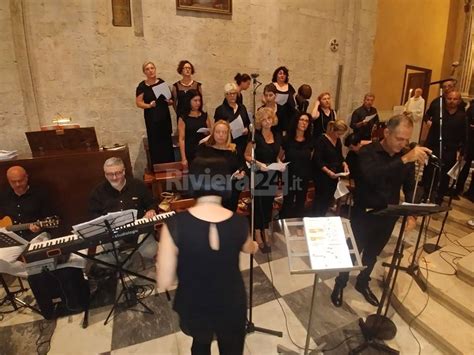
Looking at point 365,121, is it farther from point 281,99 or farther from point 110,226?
point 110,226

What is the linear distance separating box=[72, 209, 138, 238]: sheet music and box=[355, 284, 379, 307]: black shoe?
A: 7.97 ft

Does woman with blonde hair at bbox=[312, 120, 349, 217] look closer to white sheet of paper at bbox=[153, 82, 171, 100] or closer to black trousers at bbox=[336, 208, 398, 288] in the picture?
black trousers at bbox=[336, 208, 398, 288]

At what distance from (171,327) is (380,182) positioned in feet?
7.51

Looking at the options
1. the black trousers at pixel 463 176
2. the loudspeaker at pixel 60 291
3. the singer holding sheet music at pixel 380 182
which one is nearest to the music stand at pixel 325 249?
the singer holding sheet music at pixel 380 182

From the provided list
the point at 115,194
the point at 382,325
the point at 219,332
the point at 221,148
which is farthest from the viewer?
the point at 221,148

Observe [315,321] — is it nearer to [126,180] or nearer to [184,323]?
[184,323]

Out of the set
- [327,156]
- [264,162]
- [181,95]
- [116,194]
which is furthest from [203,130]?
[327,156]

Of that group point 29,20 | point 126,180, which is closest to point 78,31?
point 29,20

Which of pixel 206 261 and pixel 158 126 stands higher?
pixel 158 126

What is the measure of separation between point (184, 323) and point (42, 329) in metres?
2.03

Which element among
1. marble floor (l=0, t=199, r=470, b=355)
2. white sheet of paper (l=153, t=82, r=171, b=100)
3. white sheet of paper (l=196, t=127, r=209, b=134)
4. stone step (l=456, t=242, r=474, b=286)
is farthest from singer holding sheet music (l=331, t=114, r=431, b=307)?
white sheet of paper (l=153, t=82, r=171, b=100)

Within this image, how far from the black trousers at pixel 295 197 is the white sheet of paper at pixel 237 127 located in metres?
0.89

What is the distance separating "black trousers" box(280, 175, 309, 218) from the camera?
157 inches

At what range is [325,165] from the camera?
3885 mm
